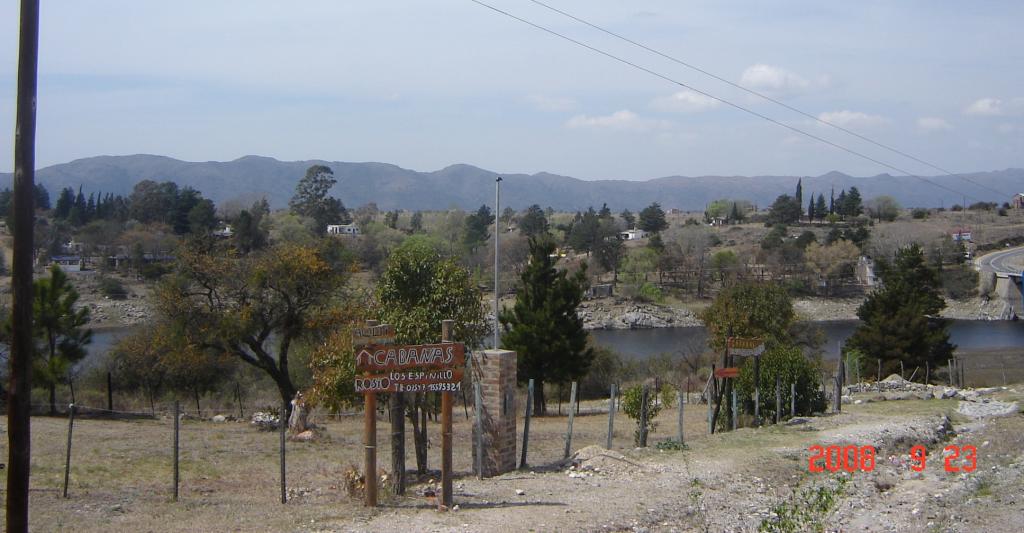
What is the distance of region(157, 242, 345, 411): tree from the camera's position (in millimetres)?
28859

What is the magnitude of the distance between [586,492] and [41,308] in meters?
22.8

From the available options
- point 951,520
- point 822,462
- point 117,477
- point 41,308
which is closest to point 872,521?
point 951,520

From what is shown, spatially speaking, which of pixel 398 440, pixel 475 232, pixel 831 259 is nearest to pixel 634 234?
pixel 475 232

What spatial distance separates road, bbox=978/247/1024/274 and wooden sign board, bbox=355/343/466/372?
3246 inches

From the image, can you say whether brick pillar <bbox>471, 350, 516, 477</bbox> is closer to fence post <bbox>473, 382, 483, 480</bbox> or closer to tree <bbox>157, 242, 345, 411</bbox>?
fence post <bbox>473, 382, 483, 480</bbox>

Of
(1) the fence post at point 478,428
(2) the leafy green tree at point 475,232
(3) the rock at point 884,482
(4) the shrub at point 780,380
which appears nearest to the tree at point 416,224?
(2) the leafy green tree at point 475,232

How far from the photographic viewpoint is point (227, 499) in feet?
43.4

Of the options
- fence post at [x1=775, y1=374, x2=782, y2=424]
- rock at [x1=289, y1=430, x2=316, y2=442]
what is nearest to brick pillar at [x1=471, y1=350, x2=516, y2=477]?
rock at [x1=289, y1=430, x2=316, y2=442]

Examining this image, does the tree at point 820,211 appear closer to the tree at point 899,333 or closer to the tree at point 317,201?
the tree at point 317,201

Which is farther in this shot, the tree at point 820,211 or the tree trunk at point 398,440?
the tree at point 820,211

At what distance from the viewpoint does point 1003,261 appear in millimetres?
92875

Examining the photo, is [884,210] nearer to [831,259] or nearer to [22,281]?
[831,259]

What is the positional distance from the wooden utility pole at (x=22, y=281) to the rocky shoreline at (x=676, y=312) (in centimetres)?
8115

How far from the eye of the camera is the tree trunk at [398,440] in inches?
496
